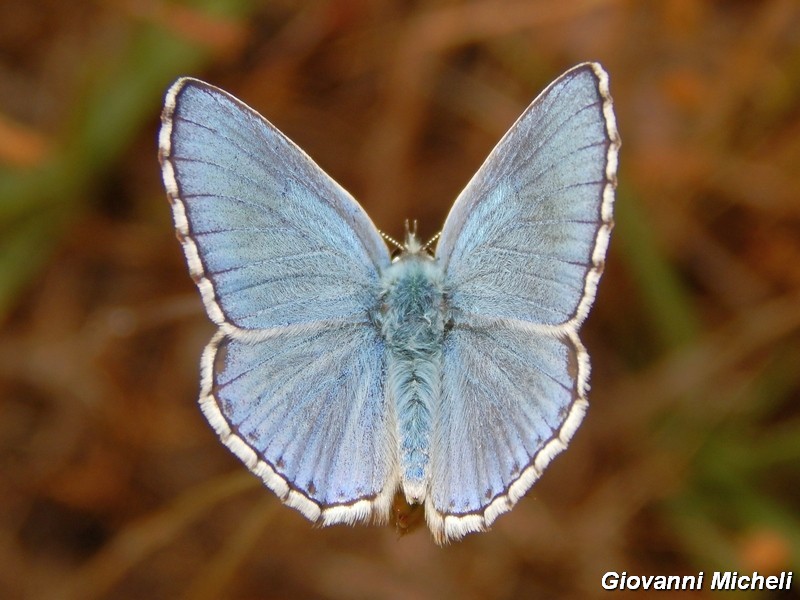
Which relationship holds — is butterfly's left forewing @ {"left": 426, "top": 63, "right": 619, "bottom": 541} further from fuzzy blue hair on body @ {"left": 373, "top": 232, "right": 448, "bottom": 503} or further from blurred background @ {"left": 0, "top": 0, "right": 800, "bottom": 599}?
blurred background @ {"left": 0, "top": 0, "right": 800, "bottom": 599}

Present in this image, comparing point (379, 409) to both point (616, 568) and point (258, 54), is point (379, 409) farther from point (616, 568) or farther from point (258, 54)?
point (258, 54)

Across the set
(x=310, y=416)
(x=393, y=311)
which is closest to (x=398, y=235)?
(x=393, y=311)

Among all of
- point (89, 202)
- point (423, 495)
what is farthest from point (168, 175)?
point (89, 202)

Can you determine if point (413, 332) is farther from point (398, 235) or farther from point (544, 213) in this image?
point (398, 235)

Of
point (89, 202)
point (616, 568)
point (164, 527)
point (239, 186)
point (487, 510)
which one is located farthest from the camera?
point (89, 202)

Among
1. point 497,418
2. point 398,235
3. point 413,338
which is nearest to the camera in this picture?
point 497,418

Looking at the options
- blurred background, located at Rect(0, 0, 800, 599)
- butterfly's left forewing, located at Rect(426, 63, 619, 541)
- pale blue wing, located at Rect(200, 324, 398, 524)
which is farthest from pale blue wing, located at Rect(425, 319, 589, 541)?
blurred background, located at Rect(0, 0, 800, 599)

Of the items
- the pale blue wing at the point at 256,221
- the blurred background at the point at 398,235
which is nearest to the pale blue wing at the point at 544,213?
the pale blue wing at the point at 256,221
